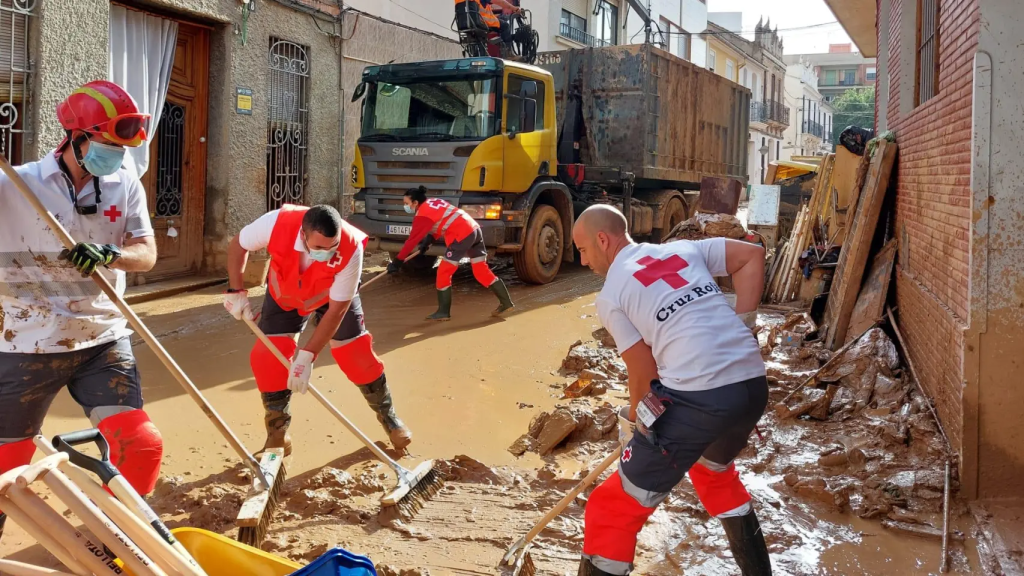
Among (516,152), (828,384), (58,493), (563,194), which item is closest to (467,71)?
(516,152)

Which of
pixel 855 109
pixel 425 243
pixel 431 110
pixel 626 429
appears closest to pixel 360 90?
pixel 431 110

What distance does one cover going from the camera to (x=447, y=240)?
332 inches

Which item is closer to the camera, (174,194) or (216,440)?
(216,440)

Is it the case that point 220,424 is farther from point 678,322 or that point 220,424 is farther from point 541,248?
point 541,248

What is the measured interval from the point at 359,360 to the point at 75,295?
175 cm

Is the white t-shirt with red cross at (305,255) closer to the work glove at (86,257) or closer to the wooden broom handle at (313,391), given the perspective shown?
the wooden broom handle at (313,391)

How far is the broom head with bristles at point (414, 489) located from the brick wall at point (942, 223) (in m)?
2.69

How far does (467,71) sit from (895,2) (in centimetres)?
438

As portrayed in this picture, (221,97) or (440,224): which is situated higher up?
(221,97)

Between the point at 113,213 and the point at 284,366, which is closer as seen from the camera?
the point at 113,213

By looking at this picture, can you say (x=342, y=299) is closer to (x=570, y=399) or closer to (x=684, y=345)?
(x=684, y=345)

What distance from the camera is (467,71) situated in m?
9.40

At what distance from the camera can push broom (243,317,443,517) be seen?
157 inches

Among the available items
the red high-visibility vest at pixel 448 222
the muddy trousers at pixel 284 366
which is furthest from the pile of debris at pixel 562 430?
the red high-visibility vest at pixel 448 222
